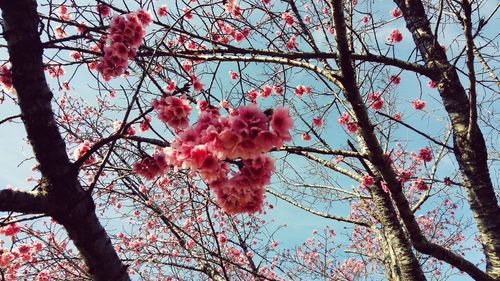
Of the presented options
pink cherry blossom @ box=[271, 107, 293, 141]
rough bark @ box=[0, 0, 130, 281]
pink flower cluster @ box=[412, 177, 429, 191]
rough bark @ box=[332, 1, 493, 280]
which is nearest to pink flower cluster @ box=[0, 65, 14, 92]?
rough bark @ box=[0, 0, 130, 281]

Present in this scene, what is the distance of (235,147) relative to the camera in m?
1.53

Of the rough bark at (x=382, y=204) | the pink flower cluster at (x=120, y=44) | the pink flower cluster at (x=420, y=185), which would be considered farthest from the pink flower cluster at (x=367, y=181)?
the pink flower cluster at (x=120, y=44)

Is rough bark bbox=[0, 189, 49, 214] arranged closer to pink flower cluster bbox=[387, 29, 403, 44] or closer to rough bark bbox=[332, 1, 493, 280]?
rough bark bbox=[332, 1, 493, 280]

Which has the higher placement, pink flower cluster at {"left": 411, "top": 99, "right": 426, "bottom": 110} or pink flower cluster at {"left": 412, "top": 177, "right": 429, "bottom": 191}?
pink flower cluster at {"left": 411, "top": 99, "right": 426, "bottom": 110}

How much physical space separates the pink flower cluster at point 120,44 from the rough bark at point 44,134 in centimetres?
43

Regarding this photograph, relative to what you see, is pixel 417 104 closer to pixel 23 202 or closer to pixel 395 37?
pixel 395 37

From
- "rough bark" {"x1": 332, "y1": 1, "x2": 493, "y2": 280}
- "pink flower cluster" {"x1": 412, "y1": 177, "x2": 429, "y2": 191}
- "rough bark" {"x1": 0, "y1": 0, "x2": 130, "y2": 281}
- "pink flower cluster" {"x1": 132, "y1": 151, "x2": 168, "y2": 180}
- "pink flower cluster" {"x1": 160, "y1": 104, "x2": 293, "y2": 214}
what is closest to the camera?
"pink flower cluster" {"x1": 160, "y1": 104, "x2": 293, "y2": 214}

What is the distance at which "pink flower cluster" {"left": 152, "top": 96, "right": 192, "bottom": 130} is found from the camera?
2295 millimetres

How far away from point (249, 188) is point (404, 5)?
3.62 meters

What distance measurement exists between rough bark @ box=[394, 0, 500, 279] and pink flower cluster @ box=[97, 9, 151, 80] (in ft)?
7.77

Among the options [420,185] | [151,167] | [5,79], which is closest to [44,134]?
[151,167]

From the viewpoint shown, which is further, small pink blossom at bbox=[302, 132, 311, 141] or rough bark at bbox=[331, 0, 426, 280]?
small pink blossom at bbox=[302, 132, 311, 141]

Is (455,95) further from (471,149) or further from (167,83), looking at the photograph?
(167,83)

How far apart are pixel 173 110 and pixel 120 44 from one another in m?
0.68
